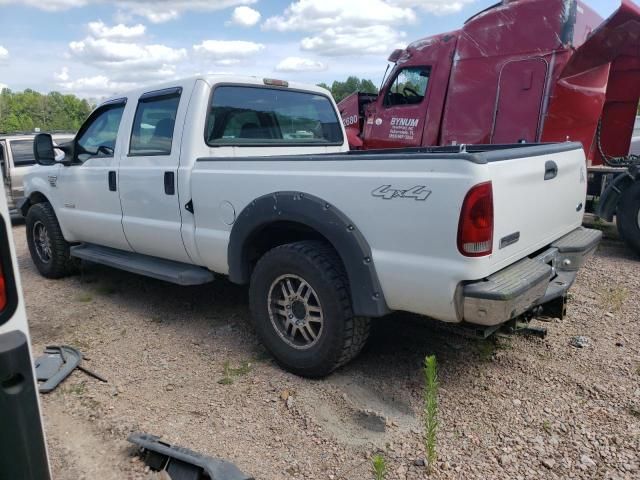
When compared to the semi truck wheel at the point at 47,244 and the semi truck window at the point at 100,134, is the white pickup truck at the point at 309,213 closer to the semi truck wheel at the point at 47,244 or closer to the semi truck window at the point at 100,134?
the semi truck window at the point at 100,134

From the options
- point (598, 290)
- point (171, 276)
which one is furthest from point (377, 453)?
point (598, 290)

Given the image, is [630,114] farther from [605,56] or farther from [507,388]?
[507,388]

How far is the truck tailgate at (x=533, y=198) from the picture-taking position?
269 cm

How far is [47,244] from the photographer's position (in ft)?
19.0

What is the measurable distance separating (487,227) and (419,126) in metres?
6.09

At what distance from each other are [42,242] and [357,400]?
4424 mm

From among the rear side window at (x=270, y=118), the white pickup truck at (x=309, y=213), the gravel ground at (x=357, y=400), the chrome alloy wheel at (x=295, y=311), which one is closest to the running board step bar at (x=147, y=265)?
the white pickup truck at (x=309, y=213)

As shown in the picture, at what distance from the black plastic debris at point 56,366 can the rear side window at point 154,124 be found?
1640 millimetres

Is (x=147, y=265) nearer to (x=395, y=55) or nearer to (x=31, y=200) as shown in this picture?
(x=31, y=200)

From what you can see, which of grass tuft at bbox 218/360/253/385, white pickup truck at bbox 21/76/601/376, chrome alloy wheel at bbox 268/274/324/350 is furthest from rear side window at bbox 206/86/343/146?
grass tuft at bbox 218/360/253/385

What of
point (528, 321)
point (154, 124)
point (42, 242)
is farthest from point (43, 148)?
point (528, 321)

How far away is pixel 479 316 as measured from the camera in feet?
8.60

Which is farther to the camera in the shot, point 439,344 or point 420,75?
point 420,75

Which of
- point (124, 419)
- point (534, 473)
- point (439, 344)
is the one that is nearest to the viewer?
point (534, 473)
